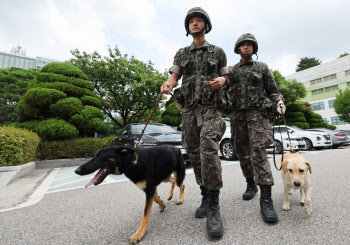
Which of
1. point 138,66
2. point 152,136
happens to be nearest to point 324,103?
point 138,66

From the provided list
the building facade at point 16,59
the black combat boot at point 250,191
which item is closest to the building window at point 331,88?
the black combat boot at point 250,191

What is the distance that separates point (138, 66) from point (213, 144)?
46.1 ft

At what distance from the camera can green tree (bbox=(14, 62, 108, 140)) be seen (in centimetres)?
748

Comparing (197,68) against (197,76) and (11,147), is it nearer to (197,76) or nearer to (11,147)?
(197,76)

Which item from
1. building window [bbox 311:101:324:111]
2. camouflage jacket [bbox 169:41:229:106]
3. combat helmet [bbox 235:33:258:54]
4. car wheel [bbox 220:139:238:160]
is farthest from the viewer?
building window [bbox 311:101:324:111]

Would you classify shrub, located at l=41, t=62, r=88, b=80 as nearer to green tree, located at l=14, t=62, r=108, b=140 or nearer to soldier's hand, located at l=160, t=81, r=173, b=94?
green tree, located at l=14, t=62, r=108, b=140

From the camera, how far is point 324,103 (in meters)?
37.2

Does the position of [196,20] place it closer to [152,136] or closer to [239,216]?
[239,216]

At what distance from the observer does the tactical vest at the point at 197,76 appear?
2010 mm

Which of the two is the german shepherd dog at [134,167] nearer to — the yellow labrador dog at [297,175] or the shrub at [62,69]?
the yellow labrador dog at [297,175]

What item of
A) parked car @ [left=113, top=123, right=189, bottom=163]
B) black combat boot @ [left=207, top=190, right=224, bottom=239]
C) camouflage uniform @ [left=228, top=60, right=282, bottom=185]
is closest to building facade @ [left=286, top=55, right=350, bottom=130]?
parked car @ [left=113, top=123, right=189, bottom=163]

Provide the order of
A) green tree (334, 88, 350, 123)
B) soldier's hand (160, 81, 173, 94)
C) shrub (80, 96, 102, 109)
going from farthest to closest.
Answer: green tree (334, 88, 350, 123) < shrub (80, 96, 102, 109) < soldier's hand (160, 81, 173, 94)

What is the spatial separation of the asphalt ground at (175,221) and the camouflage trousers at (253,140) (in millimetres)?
420

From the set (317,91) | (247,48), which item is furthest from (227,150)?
(317,91)
